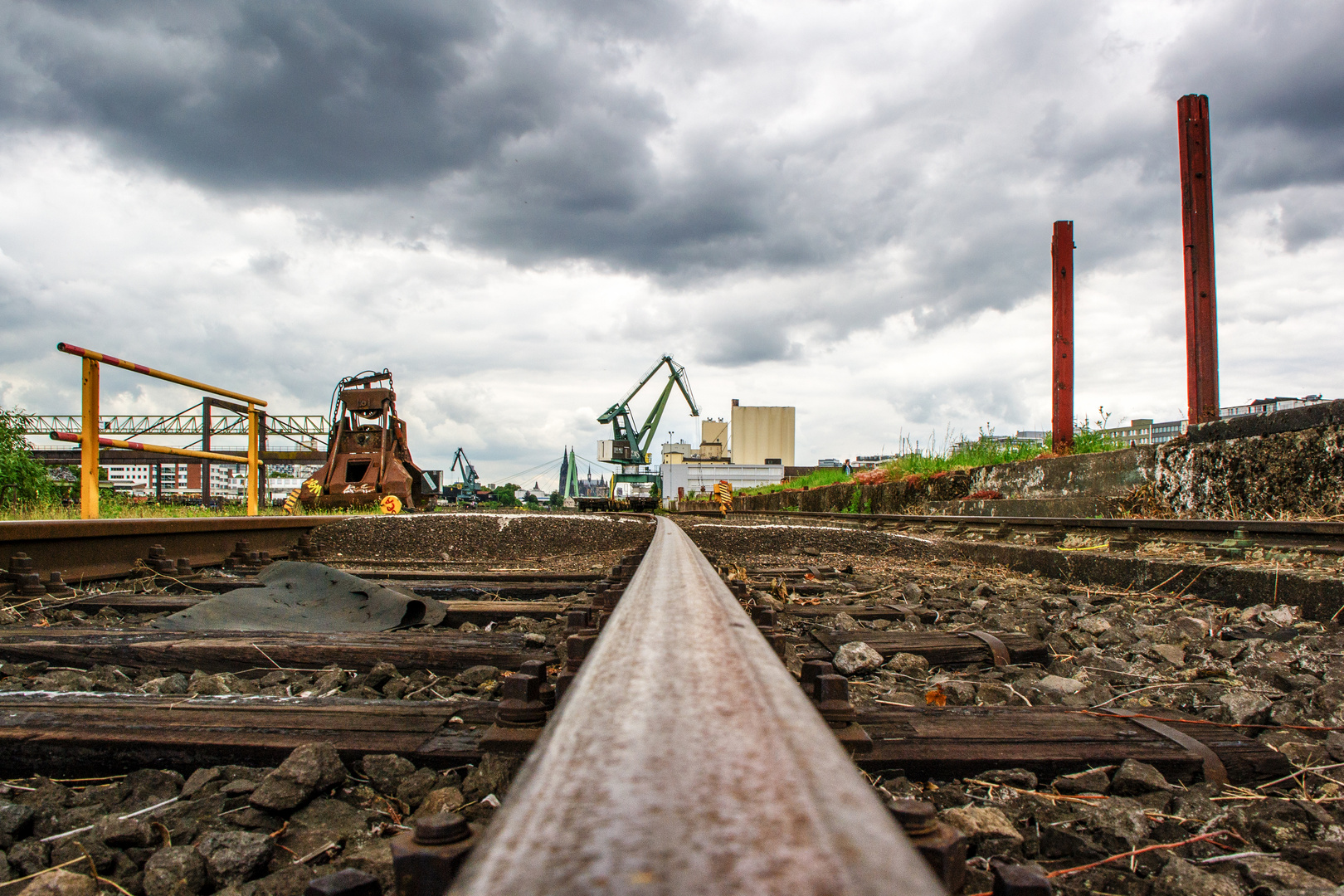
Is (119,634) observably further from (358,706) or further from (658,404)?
(658,404)

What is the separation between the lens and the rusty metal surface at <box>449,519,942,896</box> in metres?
0.40

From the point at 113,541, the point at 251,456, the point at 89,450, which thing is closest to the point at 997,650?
the point at 113,541

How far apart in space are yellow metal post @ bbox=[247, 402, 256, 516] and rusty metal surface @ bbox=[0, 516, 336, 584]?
1.15 metres

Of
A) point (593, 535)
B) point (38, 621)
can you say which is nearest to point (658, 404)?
point (593, 535)

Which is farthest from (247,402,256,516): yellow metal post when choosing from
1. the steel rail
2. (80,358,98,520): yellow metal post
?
the steel rail

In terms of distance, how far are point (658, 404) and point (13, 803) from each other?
55967mm

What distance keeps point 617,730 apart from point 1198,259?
6988 millimetres

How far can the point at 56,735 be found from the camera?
1.28 m

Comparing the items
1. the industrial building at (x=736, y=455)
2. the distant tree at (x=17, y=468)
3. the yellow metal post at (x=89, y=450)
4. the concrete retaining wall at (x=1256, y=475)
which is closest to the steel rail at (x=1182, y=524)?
the concrete retaining wall at (x=1256, y=475)

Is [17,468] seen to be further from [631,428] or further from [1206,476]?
[631,428]

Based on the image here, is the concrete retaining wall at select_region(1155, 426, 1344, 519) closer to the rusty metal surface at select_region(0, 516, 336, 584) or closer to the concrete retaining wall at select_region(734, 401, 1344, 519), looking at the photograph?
the concrete retaining wall at select_region(734, 401, 1344, 519)

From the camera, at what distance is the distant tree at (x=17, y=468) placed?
7.22 metres

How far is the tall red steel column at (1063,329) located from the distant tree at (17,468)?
1092 centimetres

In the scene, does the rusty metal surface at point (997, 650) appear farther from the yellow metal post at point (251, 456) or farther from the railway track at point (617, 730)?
the yellow metal post at point (251, 456)
